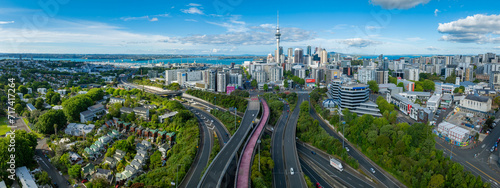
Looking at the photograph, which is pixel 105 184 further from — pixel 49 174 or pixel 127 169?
pixel 49 174

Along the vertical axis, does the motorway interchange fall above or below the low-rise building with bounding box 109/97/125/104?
below

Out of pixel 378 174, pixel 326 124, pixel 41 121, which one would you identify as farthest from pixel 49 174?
pixel 326 124

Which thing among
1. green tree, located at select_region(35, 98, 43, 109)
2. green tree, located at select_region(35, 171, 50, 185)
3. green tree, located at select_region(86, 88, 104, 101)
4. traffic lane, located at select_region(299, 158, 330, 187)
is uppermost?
green tree, located at select_region(86, 88, 104, 101)

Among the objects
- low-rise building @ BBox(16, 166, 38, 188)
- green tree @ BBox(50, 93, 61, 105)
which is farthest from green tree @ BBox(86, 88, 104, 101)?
low-rise building @ BBox(16, 166, 38, 188)

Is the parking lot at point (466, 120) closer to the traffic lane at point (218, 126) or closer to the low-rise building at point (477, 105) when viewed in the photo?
the low-rise building at point (477, 105)

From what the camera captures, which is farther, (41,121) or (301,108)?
(301,108)

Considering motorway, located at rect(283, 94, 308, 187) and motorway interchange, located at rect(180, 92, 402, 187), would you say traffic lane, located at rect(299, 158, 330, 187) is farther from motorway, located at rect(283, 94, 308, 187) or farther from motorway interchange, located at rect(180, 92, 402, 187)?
motorway, located at rect(283, 94, 308, 187)

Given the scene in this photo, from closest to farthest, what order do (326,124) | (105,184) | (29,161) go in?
(105,184)
(29,161)
(326,124)
